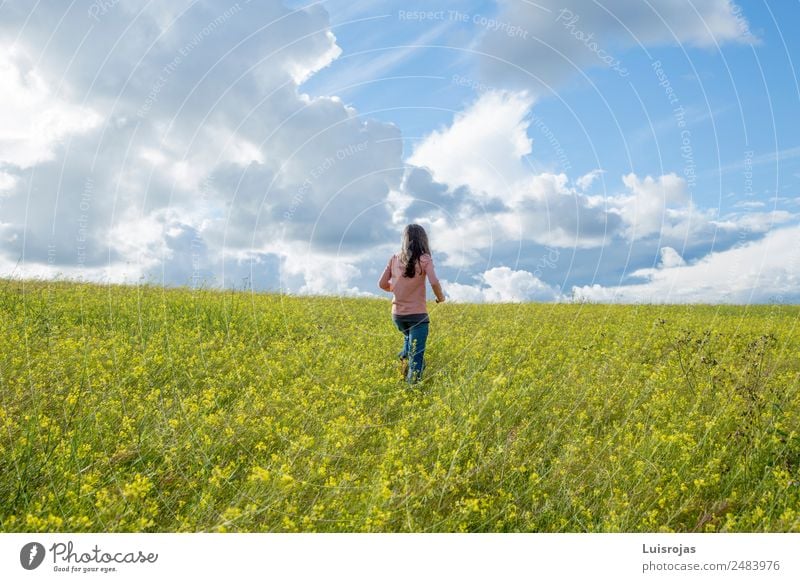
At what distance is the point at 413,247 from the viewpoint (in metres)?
9.90

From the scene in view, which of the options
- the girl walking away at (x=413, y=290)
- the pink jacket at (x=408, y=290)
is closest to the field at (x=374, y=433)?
the girl walking away at (x=413, y=290)

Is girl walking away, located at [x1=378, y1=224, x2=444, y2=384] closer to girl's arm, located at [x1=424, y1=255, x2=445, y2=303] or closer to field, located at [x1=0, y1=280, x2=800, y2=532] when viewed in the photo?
girl's arm, located at [x1=424, y1=255, x2=445, y2=303]

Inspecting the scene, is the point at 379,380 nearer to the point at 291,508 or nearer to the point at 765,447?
the point at 291,508

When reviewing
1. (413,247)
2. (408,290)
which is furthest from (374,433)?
(413,247)

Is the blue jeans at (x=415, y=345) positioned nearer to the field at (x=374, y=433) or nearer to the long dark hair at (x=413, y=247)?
the field at (x=374, y=433)

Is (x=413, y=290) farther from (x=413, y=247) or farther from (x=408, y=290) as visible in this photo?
(x=413, y=247)

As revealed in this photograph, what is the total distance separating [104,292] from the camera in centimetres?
1761

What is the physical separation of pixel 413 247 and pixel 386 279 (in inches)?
38.4

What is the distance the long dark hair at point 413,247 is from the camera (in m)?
9.91

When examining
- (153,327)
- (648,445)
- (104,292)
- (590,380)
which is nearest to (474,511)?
(648,445)
